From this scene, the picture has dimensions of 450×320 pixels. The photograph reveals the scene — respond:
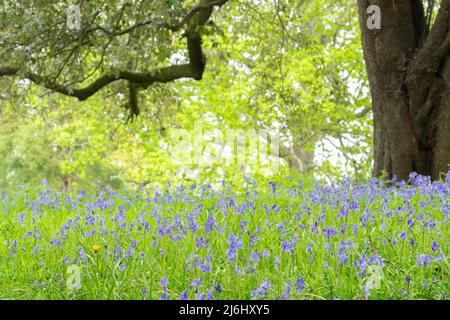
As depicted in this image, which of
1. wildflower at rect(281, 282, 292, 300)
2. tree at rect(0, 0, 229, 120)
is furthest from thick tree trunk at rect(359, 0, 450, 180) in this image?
wildflower at rect(281, 282, 292, 300)

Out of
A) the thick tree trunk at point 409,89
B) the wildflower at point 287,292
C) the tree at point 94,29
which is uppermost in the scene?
the tree at point 94,29

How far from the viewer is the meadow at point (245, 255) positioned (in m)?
3.09

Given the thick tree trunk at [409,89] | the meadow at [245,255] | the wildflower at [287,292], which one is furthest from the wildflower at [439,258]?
the thick tree trunk at [409,89]

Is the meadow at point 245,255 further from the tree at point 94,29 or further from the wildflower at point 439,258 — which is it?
the tree at point 94,29

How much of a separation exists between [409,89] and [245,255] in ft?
19.0

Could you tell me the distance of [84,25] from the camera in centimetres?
962

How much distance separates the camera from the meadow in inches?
122

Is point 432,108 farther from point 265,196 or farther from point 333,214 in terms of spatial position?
point 333,214

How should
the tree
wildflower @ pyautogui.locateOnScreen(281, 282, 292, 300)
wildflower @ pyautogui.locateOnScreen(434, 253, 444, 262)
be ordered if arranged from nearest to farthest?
wildflower @ pyautogui.locateOnScreen(281, 282, 292, 300)
wildflower @ pyautogui.locateOnScreen(434, 253, 444, 262)
the tree

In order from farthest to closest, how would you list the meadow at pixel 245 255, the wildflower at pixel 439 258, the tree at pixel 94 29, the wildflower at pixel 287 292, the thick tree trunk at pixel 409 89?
the tree at pixel 94 29 → the thick tree trunk at pixel 409 89 → the wildflower at pixel 439 258 → the meadow at pixel 245 255 → the wildflower at pixel 287 292

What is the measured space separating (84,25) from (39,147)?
948 inches

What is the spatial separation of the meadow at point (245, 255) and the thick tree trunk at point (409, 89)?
2868mm

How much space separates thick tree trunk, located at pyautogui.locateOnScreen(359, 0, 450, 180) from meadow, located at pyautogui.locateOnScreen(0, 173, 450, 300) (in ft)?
9.41

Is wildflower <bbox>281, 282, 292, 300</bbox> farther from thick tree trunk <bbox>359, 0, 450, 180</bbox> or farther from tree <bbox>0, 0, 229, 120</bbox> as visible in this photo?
thick tree trunk <bbox>359, 0, 450, 180</bbox>
